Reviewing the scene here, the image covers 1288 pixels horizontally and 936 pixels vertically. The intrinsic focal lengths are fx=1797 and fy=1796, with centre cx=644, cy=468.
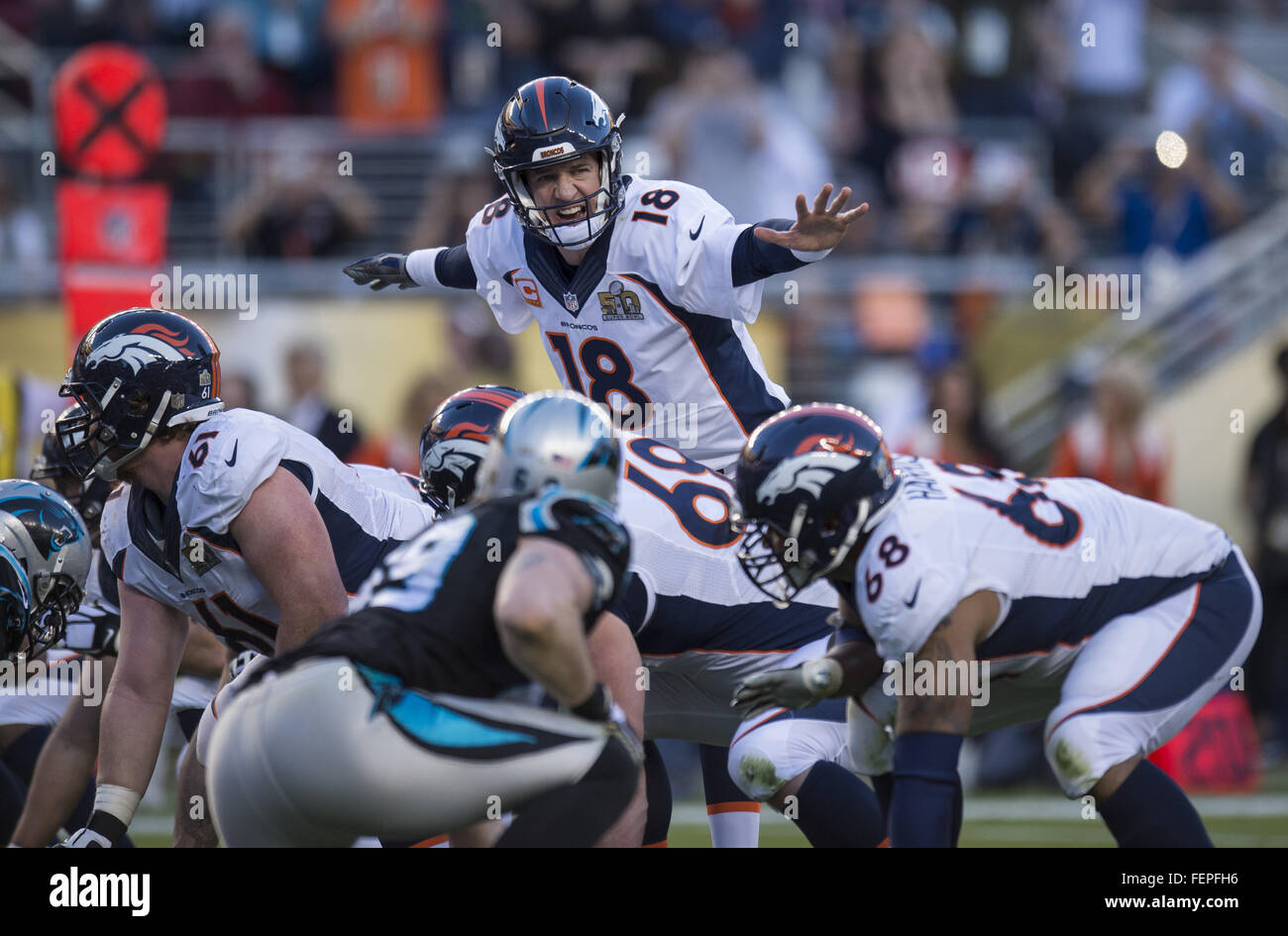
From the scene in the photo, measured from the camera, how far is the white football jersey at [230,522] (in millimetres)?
5051

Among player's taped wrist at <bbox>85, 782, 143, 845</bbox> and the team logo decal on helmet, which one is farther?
the team logo decal on helmet

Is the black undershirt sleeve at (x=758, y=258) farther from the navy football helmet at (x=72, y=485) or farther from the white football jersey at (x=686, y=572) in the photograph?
the navy football helmet at (x=72, y=485)

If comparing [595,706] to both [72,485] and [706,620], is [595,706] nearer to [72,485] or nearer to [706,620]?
[706,620]

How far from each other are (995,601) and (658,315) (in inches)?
70.3

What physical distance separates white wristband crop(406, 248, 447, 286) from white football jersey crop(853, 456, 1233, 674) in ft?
7.16

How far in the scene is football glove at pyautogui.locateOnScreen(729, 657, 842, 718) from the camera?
15.3ft

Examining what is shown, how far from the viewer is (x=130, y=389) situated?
5289 mm

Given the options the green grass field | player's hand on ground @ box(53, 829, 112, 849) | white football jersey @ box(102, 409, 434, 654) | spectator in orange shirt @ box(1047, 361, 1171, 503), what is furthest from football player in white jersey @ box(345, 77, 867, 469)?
spectator in orange shirt @ box(1047, 361, 1171, 503)

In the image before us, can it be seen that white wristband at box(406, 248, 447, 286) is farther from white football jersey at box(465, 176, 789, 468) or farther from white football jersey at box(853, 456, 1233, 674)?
white football jersey at box(853, 456, 1233, 674)

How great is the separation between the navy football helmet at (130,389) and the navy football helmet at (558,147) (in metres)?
1.17

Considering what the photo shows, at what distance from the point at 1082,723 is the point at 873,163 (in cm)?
919

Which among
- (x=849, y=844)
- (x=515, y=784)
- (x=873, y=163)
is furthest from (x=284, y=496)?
(x=873, y=163)

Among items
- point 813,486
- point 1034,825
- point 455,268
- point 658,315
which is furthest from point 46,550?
point 1034,825

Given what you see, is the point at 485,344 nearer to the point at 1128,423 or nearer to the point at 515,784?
the point at 1128,423
